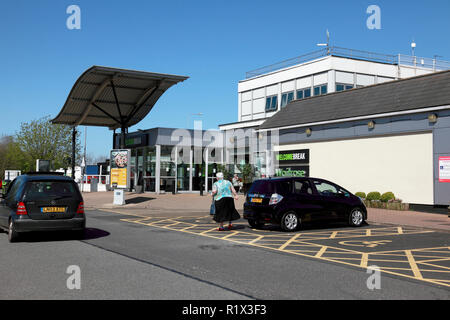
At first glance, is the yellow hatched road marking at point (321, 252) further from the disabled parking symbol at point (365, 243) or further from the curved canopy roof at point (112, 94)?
the curved canopy roof at point (112, 94)

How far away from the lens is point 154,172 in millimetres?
31703

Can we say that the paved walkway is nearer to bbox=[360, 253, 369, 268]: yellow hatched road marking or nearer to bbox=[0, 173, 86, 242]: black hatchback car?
bbox=[360, 253, 369, 268]: yellow hatched road marking

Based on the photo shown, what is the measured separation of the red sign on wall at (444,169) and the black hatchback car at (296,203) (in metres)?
5.78

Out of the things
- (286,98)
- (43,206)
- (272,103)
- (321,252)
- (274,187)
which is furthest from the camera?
(272,103)

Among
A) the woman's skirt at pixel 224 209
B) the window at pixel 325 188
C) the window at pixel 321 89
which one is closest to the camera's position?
the woman's skirt at pixel 224 209

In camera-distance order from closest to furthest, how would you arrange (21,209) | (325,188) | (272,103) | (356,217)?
(21,209), (325,188), (356,217), (272,103)

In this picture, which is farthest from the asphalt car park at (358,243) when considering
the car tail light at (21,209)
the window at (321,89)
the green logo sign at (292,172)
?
the window at (321,89)

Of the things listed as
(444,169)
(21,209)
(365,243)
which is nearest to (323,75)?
(444,169)

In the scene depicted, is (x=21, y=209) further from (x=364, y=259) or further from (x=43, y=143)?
(x=43, y=143)

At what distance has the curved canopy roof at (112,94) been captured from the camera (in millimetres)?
23414

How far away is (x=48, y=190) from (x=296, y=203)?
6652mm

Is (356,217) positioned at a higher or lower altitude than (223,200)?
lower

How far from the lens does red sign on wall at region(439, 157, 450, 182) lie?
17094 mm

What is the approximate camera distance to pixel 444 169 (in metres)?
17.2
